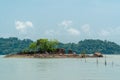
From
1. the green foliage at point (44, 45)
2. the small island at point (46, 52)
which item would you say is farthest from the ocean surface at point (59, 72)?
the green foliage at point (44, 45)

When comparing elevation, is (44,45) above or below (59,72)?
above

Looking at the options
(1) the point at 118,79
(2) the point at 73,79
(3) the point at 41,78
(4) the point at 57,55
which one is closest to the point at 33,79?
(3) the point at 41,78

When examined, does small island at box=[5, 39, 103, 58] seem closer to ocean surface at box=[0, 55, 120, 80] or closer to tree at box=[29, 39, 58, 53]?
tree at box=[29, 39, 58, 53]

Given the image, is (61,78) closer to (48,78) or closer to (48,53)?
(48,78)

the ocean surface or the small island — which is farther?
the small island

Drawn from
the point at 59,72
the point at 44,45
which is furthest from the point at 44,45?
the point at 59,72

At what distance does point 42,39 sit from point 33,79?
414 ft

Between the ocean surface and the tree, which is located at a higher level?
the tree

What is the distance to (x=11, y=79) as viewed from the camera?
6197 centimetres

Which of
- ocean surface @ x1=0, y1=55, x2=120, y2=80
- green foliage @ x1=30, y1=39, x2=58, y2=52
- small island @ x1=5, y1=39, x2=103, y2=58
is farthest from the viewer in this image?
green foliage @ x1=30, y1=39, x2=58, y2=52

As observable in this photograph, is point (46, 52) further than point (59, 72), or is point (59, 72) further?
point (46, 52)

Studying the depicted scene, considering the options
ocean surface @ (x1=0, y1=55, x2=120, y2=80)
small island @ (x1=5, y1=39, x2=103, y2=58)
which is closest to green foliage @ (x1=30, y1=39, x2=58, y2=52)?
Result: small island @ (x1=5, y1=39, x2=103, y2=58)

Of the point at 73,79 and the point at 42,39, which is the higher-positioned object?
the point at 42,39

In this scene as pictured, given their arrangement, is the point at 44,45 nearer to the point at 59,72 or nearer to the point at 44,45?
the point at 44,45
